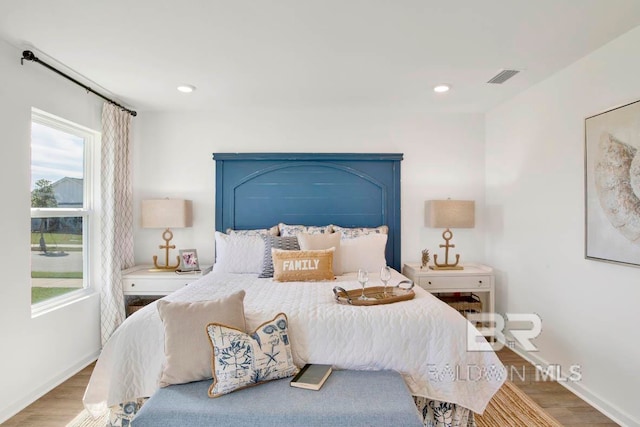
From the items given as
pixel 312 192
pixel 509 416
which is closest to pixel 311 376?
pixel 509 416

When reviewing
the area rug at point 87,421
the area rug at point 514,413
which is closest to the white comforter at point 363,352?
the area rug at point 87,421

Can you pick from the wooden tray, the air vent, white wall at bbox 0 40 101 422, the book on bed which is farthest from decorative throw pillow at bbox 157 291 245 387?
the air vent

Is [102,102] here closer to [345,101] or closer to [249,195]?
[249,195]

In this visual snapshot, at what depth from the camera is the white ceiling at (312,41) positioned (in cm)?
195

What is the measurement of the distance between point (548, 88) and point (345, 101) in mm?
1733

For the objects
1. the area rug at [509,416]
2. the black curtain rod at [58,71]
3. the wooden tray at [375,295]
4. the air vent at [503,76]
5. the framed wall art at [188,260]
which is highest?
the air vent at [503,76]

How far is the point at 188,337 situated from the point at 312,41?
6.26 feet

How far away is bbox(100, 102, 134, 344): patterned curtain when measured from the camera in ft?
10.9

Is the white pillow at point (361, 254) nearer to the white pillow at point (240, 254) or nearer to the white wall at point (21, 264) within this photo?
the white pillow at point (240, 254)

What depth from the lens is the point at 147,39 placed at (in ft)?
7.54

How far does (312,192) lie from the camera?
3895 millimetres

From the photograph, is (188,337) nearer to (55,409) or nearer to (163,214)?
(55,409)

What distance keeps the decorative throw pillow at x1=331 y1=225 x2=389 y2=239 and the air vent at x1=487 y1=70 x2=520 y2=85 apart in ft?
5.42

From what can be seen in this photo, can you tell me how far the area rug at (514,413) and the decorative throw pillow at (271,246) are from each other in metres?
1.84
